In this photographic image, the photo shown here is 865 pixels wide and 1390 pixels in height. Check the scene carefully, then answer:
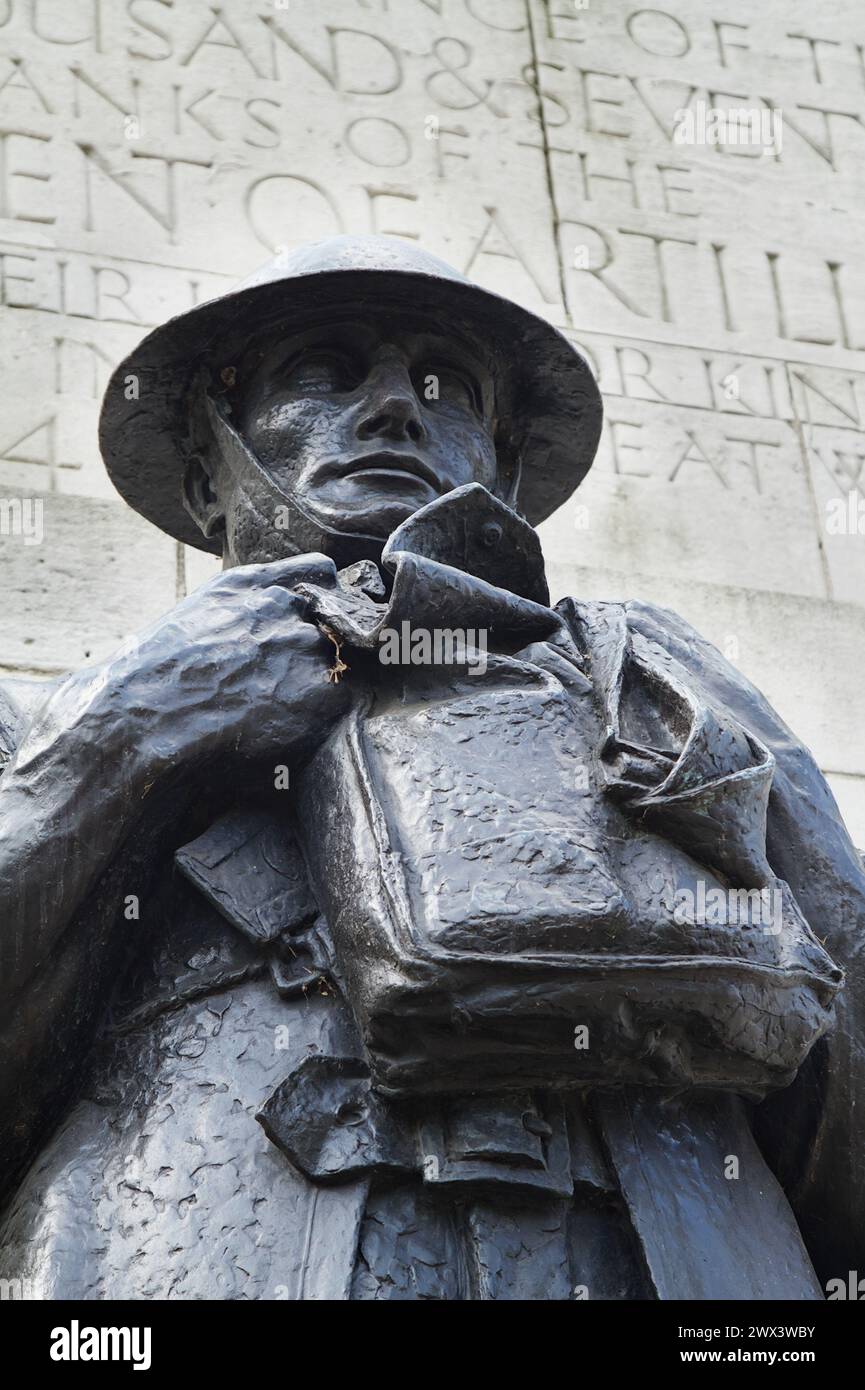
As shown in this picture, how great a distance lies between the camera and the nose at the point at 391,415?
3992 millimetres

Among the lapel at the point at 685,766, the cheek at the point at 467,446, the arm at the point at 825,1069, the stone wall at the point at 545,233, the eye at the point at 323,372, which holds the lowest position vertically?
the arm at the point at 825,1069

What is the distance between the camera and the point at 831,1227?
3326 millimetres

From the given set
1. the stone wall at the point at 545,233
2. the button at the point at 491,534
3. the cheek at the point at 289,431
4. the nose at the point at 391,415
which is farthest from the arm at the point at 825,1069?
the stone wall at the point at 545,233

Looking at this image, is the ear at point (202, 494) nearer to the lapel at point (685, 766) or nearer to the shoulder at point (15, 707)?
the shoulder at point (15, 707)

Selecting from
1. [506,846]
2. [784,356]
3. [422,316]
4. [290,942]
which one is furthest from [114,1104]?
[784,356]

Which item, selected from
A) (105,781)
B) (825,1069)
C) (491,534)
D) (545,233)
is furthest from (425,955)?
(545,233)

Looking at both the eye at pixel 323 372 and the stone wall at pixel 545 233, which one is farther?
the stone wall at pixel 545 233

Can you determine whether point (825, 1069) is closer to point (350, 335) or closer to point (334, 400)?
point (334, 400)

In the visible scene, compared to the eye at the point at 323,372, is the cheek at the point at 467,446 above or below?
below

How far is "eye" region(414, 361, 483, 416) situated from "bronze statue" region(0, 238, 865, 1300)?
0.59 m

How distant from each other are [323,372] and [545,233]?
2.57m

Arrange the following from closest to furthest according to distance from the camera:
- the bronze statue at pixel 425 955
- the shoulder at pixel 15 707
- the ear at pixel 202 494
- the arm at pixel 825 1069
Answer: the bronze statue at pixel 425 955, the arm at pixel 825 1069, the shoulder at pixel 15 707, the ear at pixel 202 494

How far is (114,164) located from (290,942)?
3.56m

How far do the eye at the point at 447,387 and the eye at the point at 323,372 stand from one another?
135 mm
